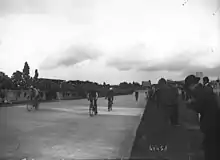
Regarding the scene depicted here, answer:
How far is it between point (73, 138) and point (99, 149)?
140cm

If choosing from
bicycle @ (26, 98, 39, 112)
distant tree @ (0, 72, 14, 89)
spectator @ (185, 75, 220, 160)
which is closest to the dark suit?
spectator @ (185, 75, 220, 160)

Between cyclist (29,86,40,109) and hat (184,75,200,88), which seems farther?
cyclist (29,86,40,109)

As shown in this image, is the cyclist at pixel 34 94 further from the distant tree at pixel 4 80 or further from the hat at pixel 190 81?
the hat at pixel 190 81

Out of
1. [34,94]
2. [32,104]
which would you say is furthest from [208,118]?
[32,104]

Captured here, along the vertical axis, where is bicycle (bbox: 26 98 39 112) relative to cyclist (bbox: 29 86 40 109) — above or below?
below

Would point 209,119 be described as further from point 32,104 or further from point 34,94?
point 32,104

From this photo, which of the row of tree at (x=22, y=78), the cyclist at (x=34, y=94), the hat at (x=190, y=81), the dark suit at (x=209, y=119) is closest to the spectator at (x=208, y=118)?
the dark suit at (x=209, y=119)

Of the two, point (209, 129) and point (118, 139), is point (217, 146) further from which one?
point (118, 139)

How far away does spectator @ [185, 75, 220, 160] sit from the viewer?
311 cm

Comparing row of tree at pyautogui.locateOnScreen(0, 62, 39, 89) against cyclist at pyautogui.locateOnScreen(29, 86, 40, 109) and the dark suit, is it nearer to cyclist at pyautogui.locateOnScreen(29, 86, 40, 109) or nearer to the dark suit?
cyclist at pyautogui.locateOnScreen(29, 86, 40, 109)

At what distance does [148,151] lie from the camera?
4.75m

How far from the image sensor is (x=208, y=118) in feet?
10.3

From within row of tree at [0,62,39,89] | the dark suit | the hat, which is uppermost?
row of tree at [0,62,39,89]

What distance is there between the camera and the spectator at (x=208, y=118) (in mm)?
3111
